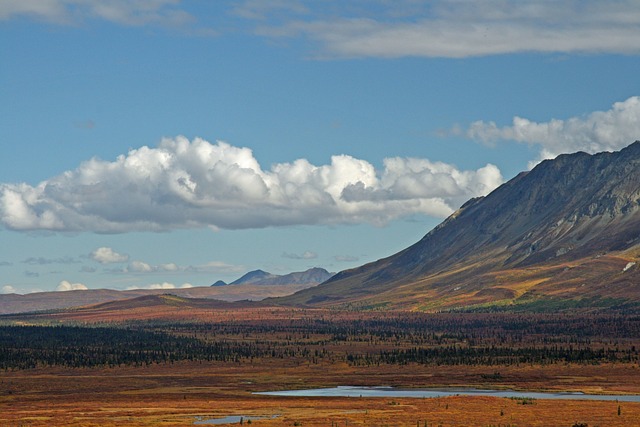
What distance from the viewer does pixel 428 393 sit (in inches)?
5733

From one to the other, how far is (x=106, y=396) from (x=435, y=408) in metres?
50.5

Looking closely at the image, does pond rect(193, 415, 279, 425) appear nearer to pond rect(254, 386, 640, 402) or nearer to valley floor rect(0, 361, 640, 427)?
valley floor rect(0, 361, 640, 427)

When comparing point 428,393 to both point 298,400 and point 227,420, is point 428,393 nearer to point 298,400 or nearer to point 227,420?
point 298,400

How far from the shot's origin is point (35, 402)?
13612cm

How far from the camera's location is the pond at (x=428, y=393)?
135125mm

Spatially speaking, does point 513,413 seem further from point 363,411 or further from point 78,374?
point 78,374

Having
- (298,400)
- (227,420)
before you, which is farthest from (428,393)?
(227,420)

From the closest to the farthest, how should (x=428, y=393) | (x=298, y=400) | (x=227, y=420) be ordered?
(x=227, y=420) → (x=298, y=400) → (x=428, y=393)

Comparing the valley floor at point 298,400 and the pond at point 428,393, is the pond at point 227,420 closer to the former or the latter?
the valley floor at point 298,400

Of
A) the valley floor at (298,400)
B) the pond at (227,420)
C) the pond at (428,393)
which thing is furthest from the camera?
the pond at (428,393)

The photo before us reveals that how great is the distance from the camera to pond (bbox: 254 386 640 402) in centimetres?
13512

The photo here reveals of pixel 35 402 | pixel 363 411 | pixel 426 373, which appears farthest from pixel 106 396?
pixel 426 373

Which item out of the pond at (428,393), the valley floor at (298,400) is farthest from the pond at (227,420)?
the pond at (428,393)

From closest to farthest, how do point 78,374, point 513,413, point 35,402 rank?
point 513,413 → point 35,402 → point 78,374
